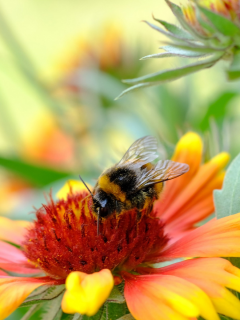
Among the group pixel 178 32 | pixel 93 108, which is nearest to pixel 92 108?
pixel 93 108

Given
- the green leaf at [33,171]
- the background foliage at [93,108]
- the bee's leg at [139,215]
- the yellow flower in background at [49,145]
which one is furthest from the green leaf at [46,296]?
the yellow flower in background at [49,145]

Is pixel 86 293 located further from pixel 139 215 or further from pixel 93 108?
pixel 93 108

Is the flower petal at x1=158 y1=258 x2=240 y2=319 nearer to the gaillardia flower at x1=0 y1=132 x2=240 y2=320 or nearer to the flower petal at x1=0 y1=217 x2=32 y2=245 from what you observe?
the gaillardia flower at x1=0 y1=132 x2=240 y2=320

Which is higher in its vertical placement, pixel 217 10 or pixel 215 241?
pixel 217 10

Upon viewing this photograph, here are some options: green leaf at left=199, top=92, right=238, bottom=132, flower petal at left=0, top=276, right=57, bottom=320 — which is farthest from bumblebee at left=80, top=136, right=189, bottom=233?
green leaf at left=199, top=92, right=238, bottom=132

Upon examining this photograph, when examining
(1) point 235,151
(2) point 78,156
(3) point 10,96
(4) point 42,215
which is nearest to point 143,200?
(4) point 42,215

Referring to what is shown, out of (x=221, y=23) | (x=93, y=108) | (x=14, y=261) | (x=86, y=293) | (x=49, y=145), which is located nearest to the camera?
(x=86, y=293)
